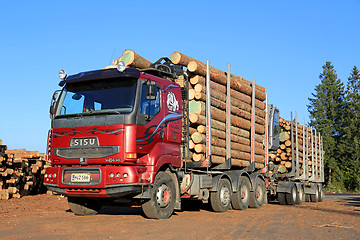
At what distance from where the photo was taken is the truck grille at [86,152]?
8.94m

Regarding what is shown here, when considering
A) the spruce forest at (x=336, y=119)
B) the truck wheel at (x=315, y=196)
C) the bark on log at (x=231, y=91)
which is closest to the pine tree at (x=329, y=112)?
the spruce forest at (x=336, y=119)

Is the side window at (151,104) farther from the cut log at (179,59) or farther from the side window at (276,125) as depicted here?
the side window at (276,125)

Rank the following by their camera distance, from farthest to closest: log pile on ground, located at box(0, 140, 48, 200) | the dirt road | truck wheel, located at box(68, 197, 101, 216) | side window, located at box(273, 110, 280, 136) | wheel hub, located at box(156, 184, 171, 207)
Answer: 1. side window, located at box(273, 110, 280, 136)
2. log pile on ground, located at box(0, 140, 48, 200)
3. truck wheel, located at box(68, 197, 101, 216)
4. wheel hub, located at box(156, 184, 171, 207)
5. the dirt road

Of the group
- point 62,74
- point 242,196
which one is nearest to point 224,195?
point 242,196

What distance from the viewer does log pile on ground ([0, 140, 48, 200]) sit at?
16.0m

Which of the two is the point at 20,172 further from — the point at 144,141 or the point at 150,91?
the point at 150,91

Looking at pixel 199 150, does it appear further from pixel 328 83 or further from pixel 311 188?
pixel 328 83

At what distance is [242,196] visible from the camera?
45.6 feet

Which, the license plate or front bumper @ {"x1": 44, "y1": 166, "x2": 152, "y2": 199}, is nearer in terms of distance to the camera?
front bumper @ {"x1": 44, "y1": 166, "x2": 152, "y2": 199}

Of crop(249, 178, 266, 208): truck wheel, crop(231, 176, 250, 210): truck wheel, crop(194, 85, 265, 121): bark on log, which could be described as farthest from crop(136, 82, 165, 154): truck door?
crop(249, 178, 266, 208): truck wheel

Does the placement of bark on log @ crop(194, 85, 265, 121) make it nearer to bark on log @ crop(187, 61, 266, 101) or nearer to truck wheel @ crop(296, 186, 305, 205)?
bark on log @ crop(187, 61, 266, 101)

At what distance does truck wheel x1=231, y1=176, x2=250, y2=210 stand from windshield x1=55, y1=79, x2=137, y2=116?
580cm

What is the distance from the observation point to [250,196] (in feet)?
48.1

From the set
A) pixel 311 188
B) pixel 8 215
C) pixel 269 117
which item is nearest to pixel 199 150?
pixel 8 215
